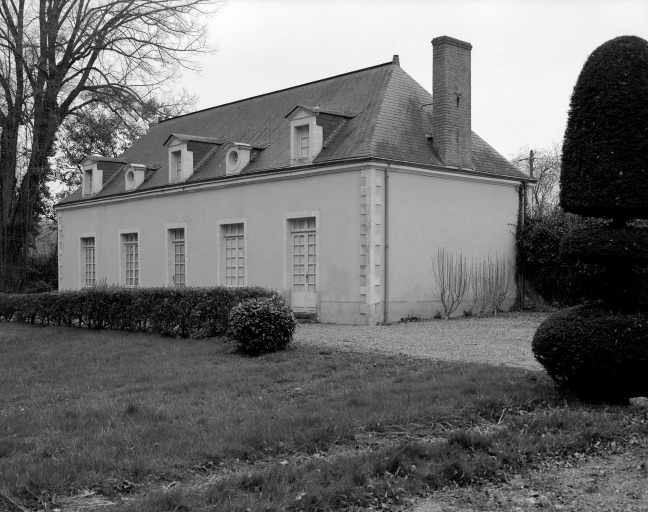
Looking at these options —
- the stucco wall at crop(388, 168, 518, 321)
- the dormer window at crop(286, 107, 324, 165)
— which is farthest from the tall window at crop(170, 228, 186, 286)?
the stucco wall at crop(388, 168, 518, 321)

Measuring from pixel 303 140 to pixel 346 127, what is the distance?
111 centimetres

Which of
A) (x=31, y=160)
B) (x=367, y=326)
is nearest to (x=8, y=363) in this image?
(x=367, y=326)

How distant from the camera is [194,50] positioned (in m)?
28.1

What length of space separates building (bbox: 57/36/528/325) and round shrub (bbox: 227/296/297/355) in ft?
15.8

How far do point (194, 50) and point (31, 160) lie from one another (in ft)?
24.0

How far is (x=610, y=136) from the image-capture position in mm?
7754

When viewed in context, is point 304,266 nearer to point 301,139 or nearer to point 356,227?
point 356,227

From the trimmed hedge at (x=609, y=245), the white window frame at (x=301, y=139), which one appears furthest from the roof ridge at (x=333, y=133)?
the trimmed hedge at (x=609, y=245)

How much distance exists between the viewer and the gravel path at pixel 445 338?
11062mm

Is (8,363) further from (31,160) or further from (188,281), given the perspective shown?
(31,160)

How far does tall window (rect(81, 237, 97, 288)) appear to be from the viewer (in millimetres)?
26578

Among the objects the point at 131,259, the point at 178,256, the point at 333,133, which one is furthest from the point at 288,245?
the point at 131,259

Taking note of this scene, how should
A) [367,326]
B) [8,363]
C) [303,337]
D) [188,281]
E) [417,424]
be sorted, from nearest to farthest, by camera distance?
[417,424], [8,363], [303,337], [367,326], [188,281]

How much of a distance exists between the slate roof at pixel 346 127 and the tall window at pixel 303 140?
0.50m
